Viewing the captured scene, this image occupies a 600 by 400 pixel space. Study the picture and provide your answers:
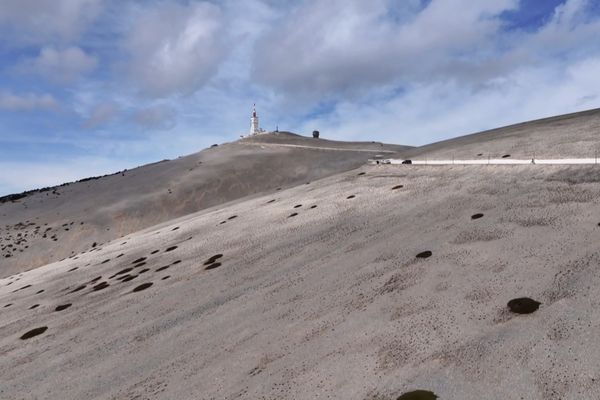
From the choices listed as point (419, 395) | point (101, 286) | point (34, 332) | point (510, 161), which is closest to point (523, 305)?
point (419, 395)

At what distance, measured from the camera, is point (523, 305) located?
45.5 ft

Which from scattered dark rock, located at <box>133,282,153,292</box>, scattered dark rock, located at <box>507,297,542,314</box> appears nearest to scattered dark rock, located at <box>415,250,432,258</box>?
scattered dark rock, located at <box>507,297,542,314</box>

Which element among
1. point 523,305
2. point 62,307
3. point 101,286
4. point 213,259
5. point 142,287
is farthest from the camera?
point 101,286

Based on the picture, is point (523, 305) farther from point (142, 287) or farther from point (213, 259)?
point (142, 287)

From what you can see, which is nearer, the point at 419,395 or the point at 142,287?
the point at 419,395

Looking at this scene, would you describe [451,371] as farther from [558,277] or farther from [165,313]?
[165,313]

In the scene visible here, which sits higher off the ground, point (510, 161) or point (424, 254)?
point (510, 161)

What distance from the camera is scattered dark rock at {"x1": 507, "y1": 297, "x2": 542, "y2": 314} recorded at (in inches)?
535

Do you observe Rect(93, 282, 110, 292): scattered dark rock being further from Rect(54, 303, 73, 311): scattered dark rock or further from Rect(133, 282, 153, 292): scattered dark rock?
Rect(133, 282, 153, 292): scattered dark rock

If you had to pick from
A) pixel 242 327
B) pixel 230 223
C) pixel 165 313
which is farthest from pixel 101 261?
pixel 242 327

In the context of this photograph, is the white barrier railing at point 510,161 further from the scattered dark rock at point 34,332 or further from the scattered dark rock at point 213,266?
the scattered dark rock at point 34,332

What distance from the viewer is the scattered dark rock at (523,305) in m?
13.6

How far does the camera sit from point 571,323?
12.5m

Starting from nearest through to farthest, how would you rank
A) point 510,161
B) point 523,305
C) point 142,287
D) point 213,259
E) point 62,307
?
point 523,305 < point 142,287 < point 62,307 < point 213,259 < point 510,161
